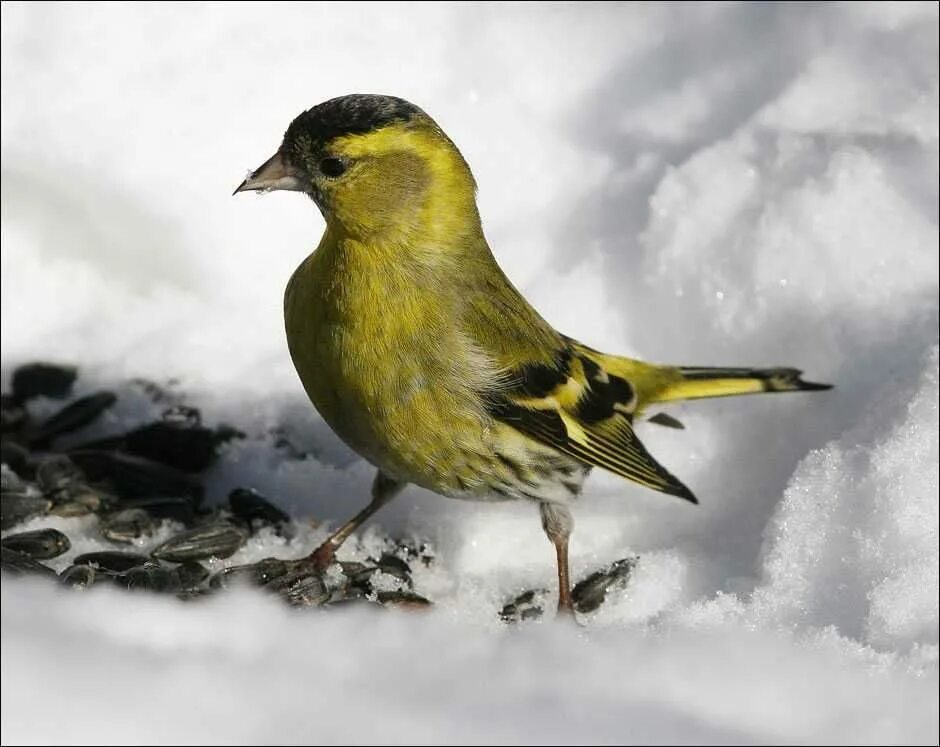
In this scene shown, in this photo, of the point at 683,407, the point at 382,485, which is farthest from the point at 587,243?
the point at 382,485

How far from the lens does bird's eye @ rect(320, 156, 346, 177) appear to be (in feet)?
10.4

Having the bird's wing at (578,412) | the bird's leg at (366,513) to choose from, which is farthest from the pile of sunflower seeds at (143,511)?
the bird's wing at (578,412)

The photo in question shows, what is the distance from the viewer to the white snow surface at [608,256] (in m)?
3.21

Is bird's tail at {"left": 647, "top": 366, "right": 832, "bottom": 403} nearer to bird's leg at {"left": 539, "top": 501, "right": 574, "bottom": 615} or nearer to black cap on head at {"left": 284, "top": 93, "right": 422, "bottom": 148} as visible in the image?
bird's leg at {"left": 539, "top": 501, "right": 574, "bottom": 615}

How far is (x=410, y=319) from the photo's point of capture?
320 centimetres

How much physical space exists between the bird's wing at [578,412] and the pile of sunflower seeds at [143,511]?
51 cm

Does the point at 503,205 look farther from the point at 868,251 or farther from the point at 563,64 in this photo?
the point at 868,251

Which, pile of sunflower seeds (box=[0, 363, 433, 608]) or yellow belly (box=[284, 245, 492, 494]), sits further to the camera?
pile of sunflower seeds (box=[0, 363, 433, 608])

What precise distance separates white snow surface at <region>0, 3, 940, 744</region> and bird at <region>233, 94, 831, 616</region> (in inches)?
14.7

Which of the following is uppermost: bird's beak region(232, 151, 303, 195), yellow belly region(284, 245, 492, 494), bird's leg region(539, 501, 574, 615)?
bird's beak region(232, 151, 303, 195)

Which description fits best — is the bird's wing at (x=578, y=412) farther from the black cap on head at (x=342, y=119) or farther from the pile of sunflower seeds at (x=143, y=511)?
the black cap on head at (x=342, y=119)

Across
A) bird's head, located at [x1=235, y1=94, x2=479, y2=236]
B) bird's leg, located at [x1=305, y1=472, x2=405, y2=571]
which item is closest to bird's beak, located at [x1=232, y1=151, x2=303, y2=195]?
bird's head, located at [x1=235, y1=94, x2=479, y2=236]

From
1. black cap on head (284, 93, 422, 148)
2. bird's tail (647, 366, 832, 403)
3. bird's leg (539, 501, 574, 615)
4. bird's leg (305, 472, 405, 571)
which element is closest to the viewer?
black cap on head (284, 93, 422, 148)

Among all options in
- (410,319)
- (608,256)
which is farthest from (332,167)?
(608,256)
